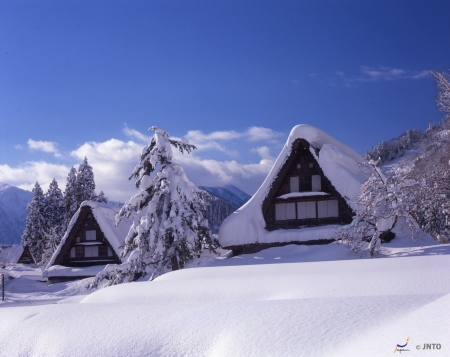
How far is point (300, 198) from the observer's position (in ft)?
70.8

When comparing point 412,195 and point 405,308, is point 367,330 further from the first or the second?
point 412,195

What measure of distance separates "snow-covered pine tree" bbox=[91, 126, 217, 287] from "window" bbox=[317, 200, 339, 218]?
17.0 feet

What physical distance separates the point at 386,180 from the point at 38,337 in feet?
45.9

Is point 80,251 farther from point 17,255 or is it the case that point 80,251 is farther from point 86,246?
point 17,255

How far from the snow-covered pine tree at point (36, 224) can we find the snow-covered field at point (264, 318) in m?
48.0

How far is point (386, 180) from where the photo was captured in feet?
59.4

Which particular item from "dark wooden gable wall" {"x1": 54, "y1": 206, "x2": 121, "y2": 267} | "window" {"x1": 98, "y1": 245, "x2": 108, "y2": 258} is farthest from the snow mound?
"window" {"x1": 98, "y1": 245, "x2": 108, "y2": 258}

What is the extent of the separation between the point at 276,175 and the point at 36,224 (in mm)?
43951

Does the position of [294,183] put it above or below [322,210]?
above

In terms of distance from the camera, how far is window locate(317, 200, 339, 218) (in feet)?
70.8

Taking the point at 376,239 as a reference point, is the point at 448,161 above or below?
above

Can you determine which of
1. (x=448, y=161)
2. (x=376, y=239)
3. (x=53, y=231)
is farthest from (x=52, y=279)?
(x=448, y=161)

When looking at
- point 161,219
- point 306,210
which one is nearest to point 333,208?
point 306,210

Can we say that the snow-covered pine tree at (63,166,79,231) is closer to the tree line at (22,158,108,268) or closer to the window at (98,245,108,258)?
the tree line at (22,158,108,268)
